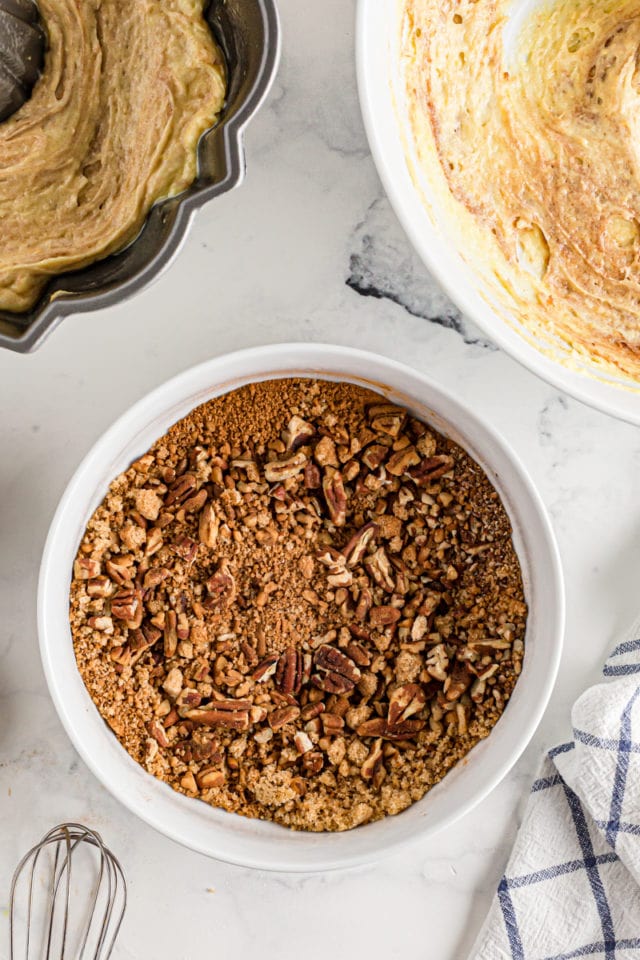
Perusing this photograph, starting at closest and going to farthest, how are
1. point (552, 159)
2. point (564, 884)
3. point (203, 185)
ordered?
point (203, 185)
point (552, 159)
point (564, 884)

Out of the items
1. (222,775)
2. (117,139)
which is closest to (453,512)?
(222,775)

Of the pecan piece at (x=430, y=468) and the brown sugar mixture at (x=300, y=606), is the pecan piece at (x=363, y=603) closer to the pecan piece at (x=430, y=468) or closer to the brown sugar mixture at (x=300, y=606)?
the brown sugar mixture at (x=300, y=606)

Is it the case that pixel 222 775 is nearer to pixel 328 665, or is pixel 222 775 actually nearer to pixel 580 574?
pixel 328 665

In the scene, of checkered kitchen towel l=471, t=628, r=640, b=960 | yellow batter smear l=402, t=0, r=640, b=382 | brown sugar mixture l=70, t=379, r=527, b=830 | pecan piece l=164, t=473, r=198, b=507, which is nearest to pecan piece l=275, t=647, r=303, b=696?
brown sugar mixture l=70, t=379, r=527, b=830

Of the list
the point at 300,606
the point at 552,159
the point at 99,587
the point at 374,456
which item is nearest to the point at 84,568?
the point at 99,587

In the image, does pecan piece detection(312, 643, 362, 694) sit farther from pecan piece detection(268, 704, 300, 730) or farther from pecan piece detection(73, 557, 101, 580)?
pecan piece detection(73, 557, 101, 580)

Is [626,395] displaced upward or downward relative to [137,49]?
downward

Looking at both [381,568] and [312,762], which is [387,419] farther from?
[312,762]
